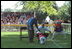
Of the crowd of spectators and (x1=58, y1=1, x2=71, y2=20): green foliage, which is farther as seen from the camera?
(x1=58, y1=1, x2=71, y2=20): green foliage

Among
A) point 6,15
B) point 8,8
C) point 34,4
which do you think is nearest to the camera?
point 34,4

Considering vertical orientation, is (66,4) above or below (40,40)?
above

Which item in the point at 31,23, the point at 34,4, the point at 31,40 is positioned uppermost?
the point at 34,4

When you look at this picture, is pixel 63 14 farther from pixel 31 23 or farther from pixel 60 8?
pixel 31 23

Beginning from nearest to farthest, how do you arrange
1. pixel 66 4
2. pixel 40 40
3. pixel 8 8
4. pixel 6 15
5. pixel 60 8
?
pixel 40 40 → pixel 6 15 → pixel 8 8 → pixel 66 4 → pixel 60 8

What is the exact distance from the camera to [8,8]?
19.6 meters

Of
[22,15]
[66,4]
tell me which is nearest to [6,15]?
[22,15]

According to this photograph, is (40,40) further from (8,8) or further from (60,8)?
(60,8)

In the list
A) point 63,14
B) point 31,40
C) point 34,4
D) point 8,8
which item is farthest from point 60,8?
point 31,40

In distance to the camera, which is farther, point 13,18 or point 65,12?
point 65,12

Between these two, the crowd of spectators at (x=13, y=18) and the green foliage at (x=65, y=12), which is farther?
the green foliage at (x=65, y=12)

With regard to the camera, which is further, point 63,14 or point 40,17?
point 40,17

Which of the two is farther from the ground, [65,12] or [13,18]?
[65,12]

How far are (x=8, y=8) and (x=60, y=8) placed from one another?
297 inches
